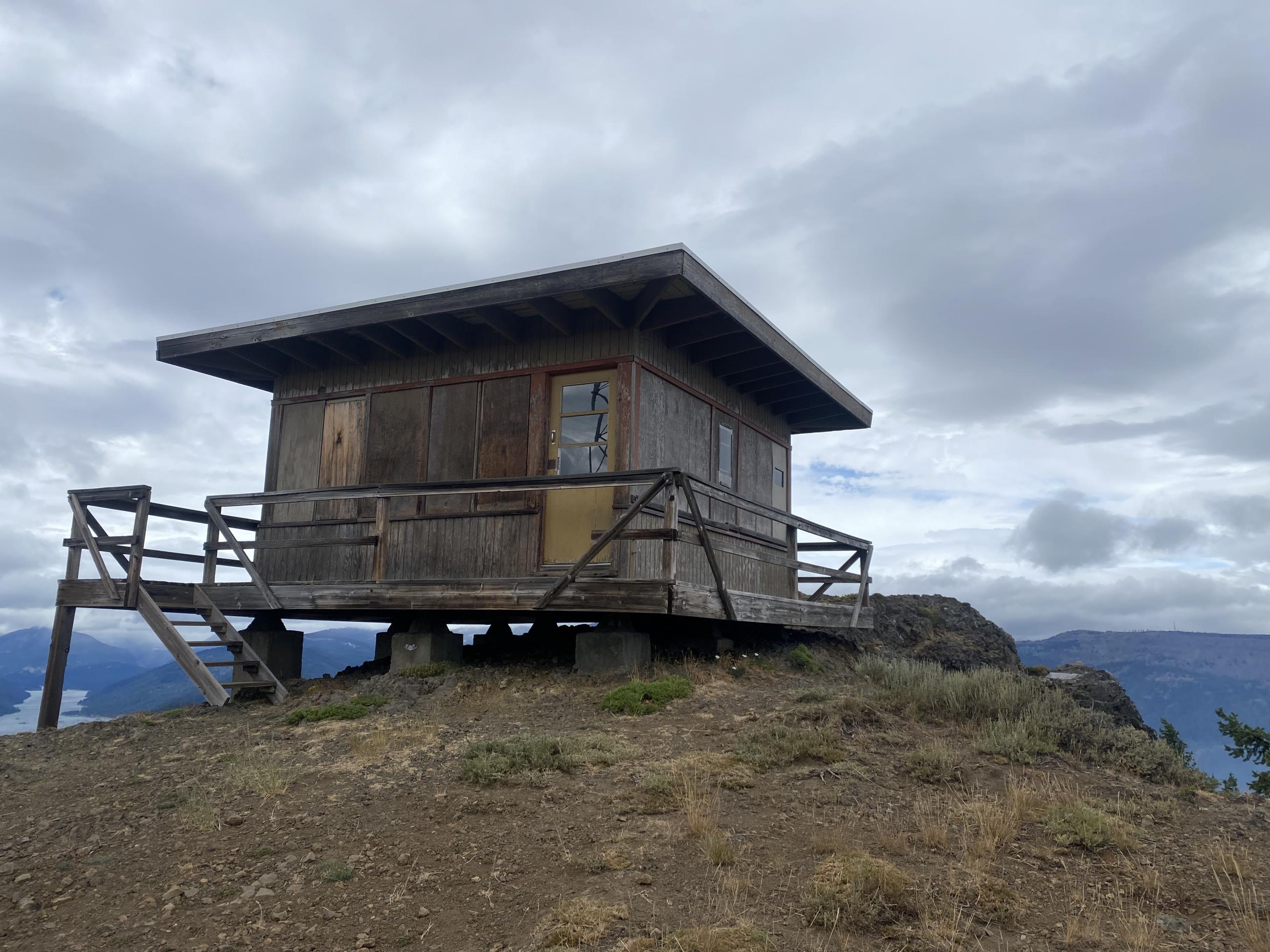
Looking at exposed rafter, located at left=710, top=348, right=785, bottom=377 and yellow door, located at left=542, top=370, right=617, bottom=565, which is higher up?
exposed rafter, located at left=710, top=348, right=785, bottom=377

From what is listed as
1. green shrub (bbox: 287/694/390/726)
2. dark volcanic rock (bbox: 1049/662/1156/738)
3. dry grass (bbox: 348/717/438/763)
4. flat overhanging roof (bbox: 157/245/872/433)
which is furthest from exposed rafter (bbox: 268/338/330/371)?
dark volcanic rock (bbox: 1049/662/1156/738)

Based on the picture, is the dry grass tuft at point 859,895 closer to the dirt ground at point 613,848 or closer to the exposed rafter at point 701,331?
the dirt ground at point 613,848

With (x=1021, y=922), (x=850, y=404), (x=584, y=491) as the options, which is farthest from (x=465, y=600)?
(x=850, y=404)

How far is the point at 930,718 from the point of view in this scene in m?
9.16

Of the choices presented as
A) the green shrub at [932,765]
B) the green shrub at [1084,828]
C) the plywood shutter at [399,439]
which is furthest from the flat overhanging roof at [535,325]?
the green shrub at [1084,828]

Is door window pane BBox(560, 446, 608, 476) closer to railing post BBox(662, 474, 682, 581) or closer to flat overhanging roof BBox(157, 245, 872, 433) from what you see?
flat overhanging roof BBox(157, 245, 872, 433)

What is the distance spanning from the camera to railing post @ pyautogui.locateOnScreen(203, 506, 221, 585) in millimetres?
12141

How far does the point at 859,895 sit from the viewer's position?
17.2ft

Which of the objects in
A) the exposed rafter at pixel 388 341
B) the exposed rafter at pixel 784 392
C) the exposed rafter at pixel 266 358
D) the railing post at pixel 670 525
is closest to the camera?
the railing post at pixel 670 525

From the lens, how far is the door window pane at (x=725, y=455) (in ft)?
46.0

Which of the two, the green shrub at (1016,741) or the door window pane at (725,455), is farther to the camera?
the door window pane at (725,455)

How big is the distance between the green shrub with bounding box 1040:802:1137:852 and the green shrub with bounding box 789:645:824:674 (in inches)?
230

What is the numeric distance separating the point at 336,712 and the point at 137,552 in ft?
12.0

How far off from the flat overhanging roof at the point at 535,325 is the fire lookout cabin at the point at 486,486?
0.03 m
